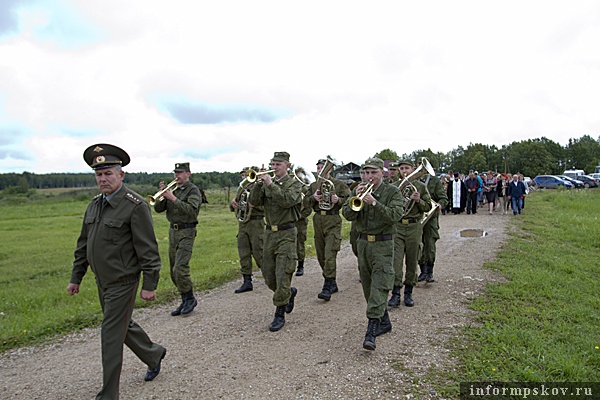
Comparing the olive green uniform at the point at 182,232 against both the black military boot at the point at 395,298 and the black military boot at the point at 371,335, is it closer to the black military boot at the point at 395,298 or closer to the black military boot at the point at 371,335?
the black military boot at the point at 371,335

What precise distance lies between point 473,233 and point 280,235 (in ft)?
32.5

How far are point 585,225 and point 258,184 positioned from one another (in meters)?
13.4

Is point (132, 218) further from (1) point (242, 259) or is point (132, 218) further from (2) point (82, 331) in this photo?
(1) point (242, 259)

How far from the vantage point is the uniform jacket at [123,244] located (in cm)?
389

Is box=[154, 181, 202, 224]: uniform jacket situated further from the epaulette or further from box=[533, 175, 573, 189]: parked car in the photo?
box=[533, 175, 573, 189]: parked car

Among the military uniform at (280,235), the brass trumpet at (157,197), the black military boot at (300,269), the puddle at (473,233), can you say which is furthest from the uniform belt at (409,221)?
the puddle at (473,233)

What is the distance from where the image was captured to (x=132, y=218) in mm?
3918

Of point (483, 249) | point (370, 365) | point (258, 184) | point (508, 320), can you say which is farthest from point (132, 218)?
point (483, 249)

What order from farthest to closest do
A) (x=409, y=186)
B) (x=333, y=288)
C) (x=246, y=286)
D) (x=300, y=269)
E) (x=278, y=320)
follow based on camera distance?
1. (x=300, y=269)
2. (x=246, y=286)
3. (x=333, y=288)
4. (x=409, y=186)
5. (x=278, y=320)

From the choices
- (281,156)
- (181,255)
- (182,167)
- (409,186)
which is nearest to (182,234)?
(181,255)

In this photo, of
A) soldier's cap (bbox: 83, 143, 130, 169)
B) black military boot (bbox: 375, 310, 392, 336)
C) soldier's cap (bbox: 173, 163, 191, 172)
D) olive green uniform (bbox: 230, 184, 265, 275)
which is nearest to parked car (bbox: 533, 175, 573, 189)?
olive green uniform (bbox: 230, 184, 265, 275)

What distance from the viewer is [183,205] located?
6.46 meters

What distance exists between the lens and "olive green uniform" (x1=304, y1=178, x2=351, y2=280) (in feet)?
24.6

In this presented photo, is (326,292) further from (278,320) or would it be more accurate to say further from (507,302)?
(507,302)
